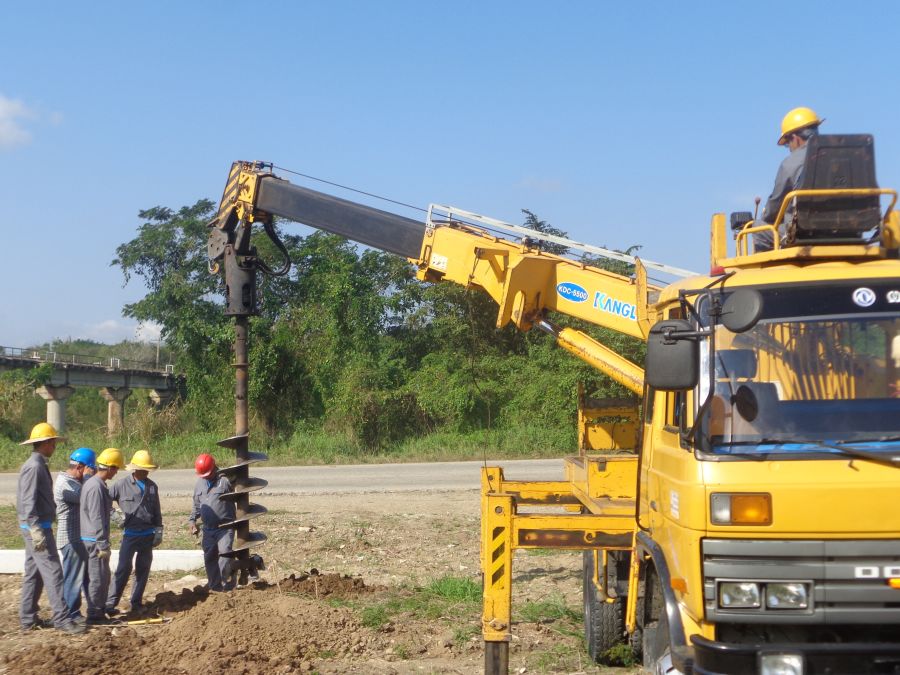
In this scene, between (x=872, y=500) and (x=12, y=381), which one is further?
(x=12, y=381)

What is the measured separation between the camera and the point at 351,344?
3434 cm

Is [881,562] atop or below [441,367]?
below

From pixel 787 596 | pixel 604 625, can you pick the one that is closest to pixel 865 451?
pixel 787 596

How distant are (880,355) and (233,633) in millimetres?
5763

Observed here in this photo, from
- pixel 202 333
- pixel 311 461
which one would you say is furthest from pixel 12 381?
pixel 311 461

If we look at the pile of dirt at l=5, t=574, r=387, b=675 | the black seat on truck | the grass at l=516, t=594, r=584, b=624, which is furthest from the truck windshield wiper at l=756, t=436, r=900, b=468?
the grass at l=516, t=594, r=584, b=624

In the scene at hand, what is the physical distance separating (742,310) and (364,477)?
61.4 feet

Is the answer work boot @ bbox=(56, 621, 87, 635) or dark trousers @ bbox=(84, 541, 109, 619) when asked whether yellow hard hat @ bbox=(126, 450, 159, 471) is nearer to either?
dark trousers @ bbox=(84, 541, 109, 619)

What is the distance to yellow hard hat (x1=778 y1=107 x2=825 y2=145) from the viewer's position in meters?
6.03

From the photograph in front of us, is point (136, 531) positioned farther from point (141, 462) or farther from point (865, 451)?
point (865, 451)

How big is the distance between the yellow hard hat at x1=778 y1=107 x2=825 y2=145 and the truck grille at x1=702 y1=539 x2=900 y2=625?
9.66 feet

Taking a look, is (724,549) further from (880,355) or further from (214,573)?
(214,573)

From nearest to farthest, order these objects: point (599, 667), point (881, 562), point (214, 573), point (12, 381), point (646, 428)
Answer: point (881, 562) < point (646, 428) < point (599, 667) < point (214, 573) < point (12, 381)

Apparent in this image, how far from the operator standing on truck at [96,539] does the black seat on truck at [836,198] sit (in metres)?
7.03
